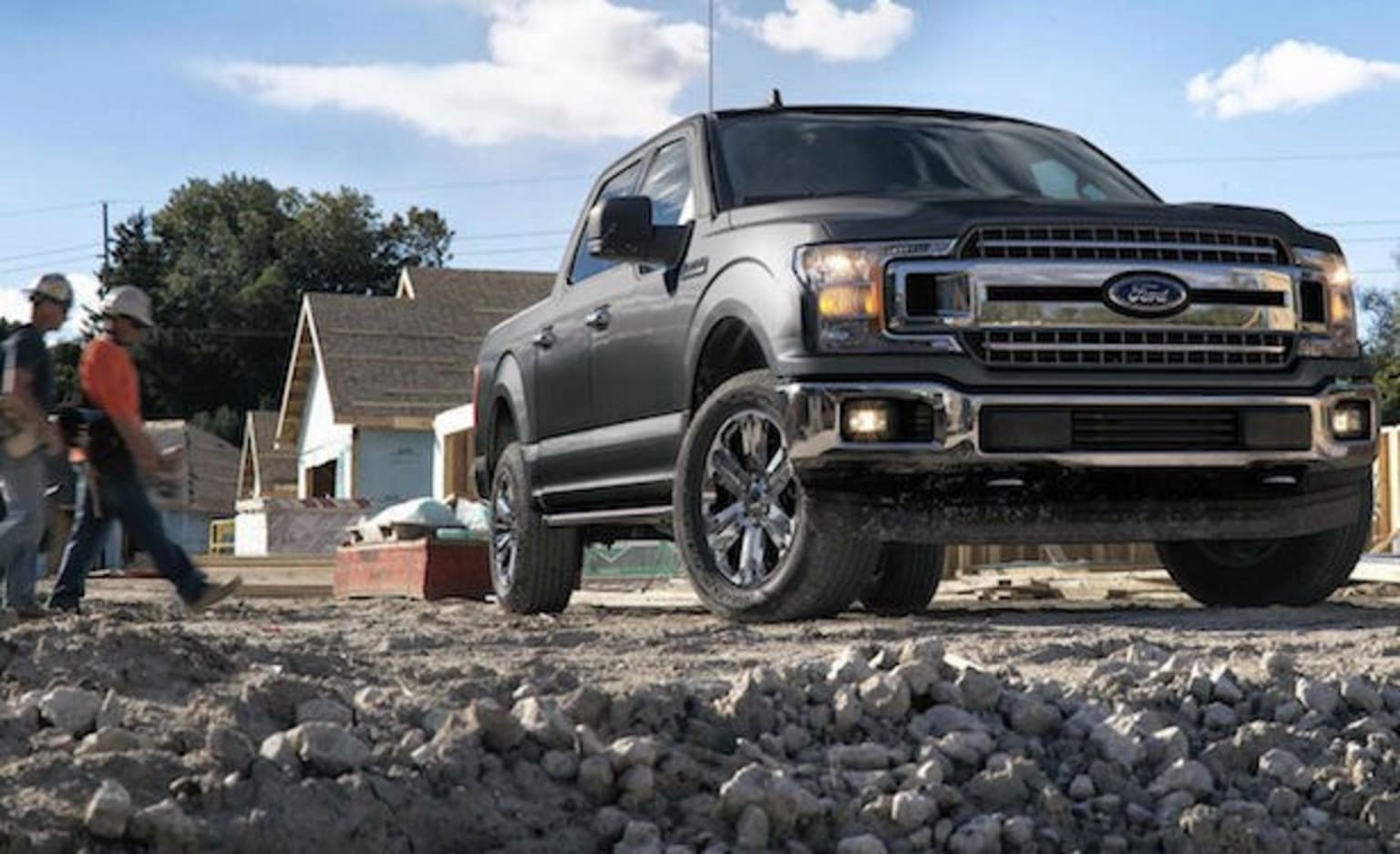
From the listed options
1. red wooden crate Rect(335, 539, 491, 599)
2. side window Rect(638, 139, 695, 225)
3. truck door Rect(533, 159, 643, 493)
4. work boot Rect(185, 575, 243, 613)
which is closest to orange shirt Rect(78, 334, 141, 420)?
work boot Rect(185, 575, 243, 613)

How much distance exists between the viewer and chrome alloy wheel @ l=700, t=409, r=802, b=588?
7324mm

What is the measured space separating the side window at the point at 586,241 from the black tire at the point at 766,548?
74.8 inches

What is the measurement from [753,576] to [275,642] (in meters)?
1.81

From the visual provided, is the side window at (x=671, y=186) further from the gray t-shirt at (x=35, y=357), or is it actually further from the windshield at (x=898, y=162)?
the gray t-shirt at (x=35, y=357)

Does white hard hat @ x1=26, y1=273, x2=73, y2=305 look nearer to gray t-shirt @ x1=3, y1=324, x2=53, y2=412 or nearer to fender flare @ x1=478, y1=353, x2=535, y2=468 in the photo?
gray t-shirt @ x1=3, y1=324, x2=53, y2=412

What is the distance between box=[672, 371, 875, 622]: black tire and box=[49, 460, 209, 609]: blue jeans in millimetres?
2197

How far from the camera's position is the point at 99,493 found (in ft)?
27.7

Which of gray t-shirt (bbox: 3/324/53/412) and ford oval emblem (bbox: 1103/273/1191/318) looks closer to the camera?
ford oval emblem (bbox: 1103/273/1191/318)

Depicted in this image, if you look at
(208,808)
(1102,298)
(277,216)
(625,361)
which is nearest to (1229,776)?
(208,808)

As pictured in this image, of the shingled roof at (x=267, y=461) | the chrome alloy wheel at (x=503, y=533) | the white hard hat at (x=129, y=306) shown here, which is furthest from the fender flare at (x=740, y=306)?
the shingled roof at (x=267, y=461)

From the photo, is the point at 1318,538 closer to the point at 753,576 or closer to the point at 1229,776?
the point at 753,576

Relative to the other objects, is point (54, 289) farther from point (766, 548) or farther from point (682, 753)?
point (682, 753)

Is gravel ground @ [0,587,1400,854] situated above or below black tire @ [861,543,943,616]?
below

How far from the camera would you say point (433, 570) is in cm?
1232
